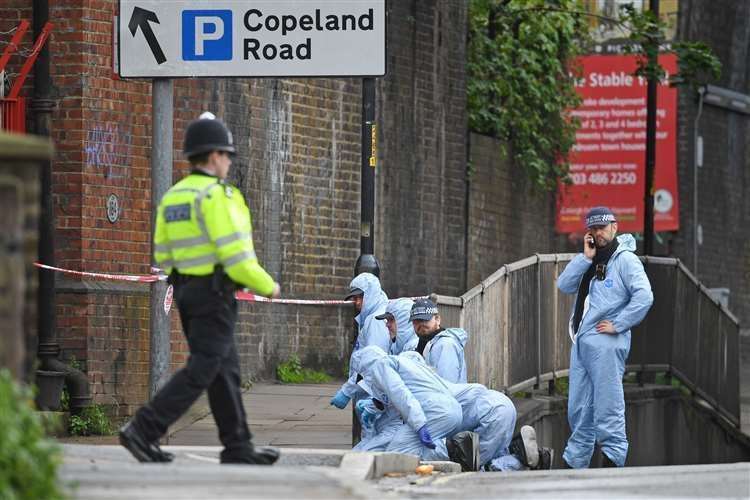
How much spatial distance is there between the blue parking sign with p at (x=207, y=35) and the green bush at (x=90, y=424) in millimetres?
4735

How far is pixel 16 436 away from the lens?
6664 mm

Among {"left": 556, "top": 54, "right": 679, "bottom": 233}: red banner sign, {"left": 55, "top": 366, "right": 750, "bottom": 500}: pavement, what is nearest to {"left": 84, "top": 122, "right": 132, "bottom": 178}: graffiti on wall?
{"left": 55, "top": 366, "right": 750, "bottom": 500}: pavement

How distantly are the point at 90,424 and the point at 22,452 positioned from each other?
28.3ft

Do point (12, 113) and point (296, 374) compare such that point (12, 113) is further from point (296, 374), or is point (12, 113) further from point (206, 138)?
point (206, 138)

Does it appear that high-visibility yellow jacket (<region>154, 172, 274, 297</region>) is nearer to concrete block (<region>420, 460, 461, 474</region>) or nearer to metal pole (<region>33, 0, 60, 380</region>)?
concrete block (<region>420, 460, 461, 474</region>)

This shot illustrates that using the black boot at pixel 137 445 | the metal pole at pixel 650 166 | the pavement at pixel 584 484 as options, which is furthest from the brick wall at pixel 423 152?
the black boot at pixel 137 445

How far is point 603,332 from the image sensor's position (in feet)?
47.2

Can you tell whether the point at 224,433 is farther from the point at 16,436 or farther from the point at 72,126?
the point at 72,126

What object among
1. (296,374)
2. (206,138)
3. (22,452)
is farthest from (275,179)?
(22,452)

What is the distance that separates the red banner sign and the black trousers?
70.9 feet

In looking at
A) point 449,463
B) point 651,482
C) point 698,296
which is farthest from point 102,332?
point 698,296

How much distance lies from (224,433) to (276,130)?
985cm

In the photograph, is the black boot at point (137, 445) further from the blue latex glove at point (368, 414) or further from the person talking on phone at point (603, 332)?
the person talking on phone at point (603, 332)

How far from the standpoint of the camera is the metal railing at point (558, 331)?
1659 centimetres
